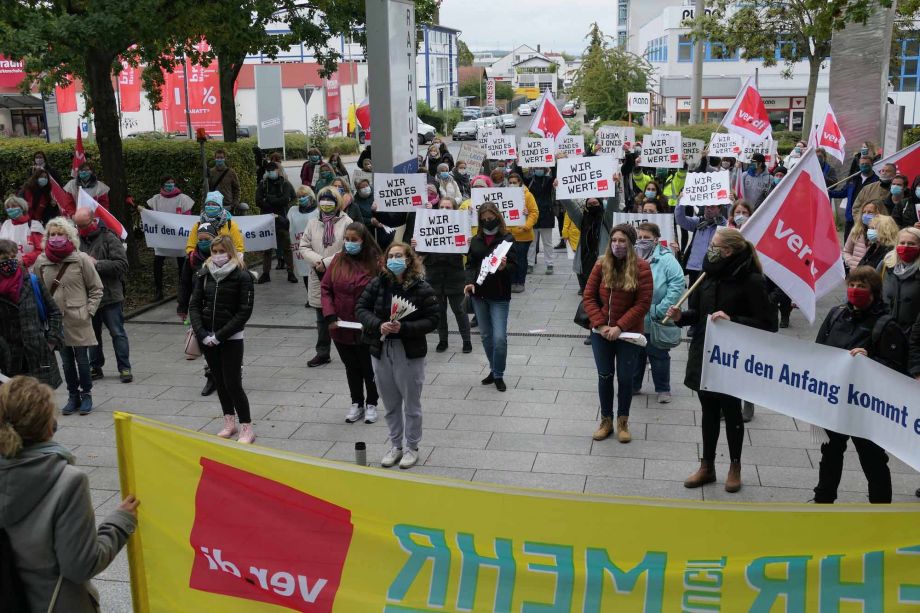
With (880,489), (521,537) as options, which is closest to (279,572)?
(521,537)

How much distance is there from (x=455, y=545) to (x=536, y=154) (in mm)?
11879

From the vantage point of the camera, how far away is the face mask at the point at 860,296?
5.91 metres

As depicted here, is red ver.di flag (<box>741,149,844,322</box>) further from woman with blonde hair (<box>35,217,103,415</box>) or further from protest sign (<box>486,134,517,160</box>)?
protest sign (<box>486,134,517,160</box>)

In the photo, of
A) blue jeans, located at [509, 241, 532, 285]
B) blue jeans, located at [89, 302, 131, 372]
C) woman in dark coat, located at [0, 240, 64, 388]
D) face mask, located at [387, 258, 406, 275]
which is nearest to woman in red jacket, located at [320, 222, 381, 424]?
face mask, located at [387, 258, 406, 275]

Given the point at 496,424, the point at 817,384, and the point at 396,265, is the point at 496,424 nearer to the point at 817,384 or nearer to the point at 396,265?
the point at 396,265

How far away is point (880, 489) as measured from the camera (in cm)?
600

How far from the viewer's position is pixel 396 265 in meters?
7.30

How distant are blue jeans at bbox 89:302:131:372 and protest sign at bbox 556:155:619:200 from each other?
17.7ft

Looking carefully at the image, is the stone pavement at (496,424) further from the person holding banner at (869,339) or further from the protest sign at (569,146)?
the protest sign at (569,146)

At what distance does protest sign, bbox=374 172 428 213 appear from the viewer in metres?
11.8

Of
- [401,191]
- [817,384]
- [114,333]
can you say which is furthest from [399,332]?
[401,191]

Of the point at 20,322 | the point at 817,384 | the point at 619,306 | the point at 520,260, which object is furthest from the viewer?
the point at 520,260

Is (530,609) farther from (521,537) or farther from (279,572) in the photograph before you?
(279,572)

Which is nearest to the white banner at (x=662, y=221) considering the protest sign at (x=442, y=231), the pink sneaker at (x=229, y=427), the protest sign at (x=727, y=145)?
the protest sign at (x=442, y=231)
